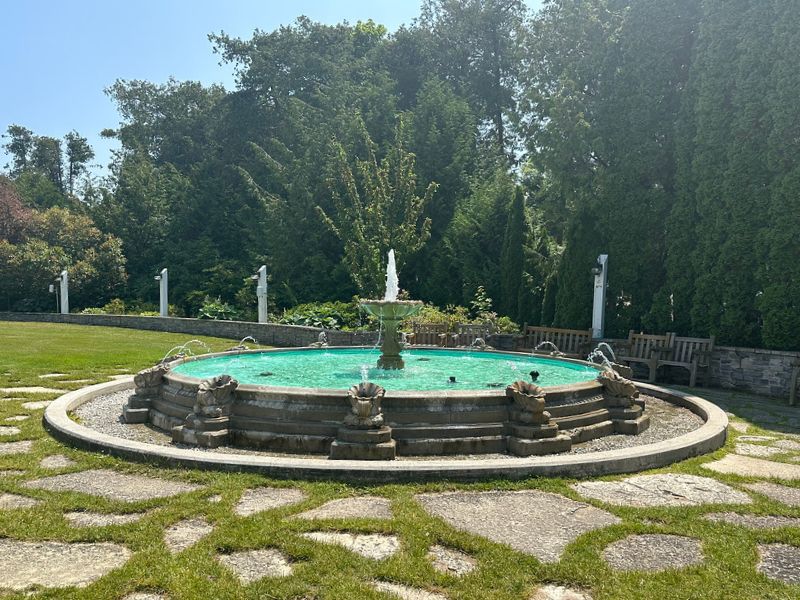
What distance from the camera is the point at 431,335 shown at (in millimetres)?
13844

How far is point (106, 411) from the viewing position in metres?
7.44

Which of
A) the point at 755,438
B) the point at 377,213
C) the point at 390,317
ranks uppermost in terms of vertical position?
the point at 377,213

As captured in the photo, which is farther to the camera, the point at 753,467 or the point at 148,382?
the point at 148,382

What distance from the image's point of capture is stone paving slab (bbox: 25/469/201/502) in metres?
4.29

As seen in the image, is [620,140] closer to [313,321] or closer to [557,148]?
[557,148]

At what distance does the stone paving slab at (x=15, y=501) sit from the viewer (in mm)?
4043

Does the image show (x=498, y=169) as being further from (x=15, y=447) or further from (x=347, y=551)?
(x=347, y=551)

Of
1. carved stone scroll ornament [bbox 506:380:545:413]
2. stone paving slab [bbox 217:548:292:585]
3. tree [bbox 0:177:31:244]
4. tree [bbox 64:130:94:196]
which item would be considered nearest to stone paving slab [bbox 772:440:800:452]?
carved stone scroll ornament [bbox 506:380:545:413]

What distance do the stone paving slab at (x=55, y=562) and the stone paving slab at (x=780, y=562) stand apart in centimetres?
368

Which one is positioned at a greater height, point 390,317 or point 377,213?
point 377,213

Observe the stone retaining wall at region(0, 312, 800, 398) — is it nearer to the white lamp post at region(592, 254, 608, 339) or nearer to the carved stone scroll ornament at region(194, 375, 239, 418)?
the white lamp post at region(592, 254, 608, 339)

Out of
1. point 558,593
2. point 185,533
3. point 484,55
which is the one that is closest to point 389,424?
point 185,533

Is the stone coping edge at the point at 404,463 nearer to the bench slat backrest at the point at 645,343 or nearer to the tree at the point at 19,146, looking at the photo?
the bench slat backrest at the point at 645,343

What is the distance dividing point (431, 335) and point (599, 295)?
4199 millimetres
